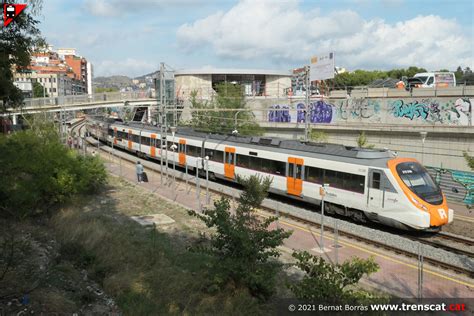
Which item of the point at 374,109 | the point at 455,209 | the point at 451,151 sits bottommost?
the point at 455,209

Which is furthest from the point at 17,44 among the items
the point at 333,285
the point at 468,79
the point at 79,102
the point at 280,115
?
the point at 468,79

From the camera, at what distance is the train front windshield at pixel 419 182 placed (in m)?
14.4

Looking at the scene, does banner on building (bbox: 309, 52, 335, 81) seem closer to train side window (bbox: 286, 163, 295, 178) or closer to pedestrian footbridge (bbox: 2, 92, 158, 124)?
train side window (bbox: 286, 163, 295, 178)

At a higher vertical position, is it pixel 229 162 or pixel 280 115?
pixel 280 115

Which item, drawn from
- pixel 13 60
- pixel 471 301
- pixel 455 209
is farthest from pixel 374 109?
pixel 13 60

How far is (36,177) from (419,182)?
15096 mm

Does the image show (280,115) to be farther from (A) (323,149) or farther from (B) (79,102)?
(B) (79,102)

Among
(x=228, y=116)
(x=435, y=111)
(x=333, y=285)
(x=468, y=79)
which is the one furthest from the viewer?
(x=468, y=79)

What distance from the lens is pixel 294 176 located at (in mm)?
18859

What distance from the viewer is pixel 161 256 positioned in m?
11.8

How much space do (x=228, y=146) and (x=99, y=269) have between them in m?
13.1

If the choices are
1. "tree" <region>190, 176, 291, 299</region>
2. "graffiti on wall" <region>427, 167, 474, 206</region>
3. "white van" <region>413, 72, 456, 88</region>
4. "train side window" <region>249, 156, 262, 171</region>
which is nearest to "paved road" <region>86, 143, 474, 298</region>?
"tree" <region>190, 176, 291, 299</region>

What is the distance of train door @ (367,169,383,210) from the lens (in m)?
15.0

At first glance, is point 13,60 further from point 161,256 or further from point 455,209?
point 455,209
